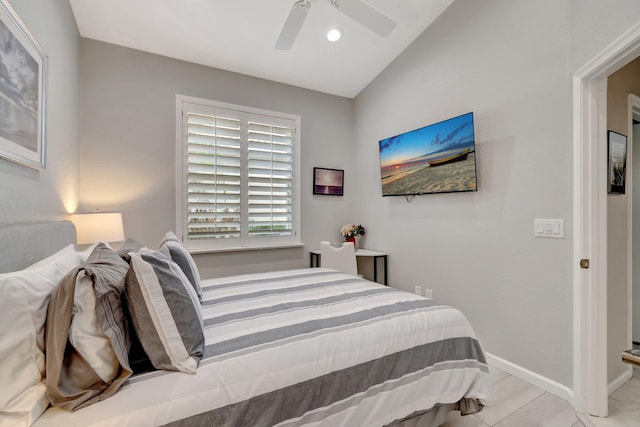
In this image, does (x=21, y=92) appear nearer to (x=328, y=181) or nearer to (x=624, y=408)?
(x=328, y=181)

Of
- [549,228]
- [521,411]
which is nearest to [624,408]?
[521,411]

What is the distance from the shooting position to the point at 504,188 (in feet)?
7.35

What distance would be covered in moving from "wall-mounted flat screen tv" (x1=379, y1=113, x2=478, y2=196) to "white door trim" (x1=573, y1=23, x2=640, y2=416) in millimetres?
720

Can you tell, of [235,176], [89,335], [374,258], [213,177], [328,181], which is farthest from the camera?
[328,181]

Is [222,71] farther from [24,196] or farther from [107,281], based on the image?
[107,281]

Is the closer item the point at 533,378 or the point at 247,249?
the point at 533,378

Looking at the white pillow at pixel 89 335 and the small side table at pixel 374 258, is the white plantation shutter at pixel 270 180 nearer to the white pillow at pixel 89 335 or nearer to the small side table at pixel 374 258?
the small side table at pixel 374 258

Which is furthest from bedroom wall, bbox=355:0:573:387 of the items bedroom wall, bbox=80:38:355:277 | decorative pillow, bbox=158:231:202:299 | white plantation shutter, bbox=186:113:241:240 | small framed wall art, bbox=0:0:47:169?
small framed wall art, bbox=0:0:47:169

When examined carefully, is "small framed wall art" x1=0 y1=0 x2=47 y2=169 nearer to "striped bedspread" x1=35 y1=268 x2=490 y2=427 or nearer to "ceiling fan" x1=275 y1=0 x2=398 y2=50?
"striped bedspread" x1=35 y1=268 x2=490 y2=427

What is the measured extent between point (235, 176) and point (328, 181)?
126cm

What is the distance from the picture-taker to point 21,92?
1.44m

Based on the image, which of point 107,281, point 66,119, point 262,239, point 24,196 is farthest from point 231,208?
point 107,281

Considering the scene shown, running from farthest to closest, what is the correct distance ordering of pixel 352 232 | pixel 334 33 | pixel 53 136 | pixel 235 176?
pixel 352 232, pixel 235 176, pixel 334 33, pixel 53 136

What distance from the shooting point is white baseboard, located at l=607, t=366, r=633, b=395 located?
196cm
